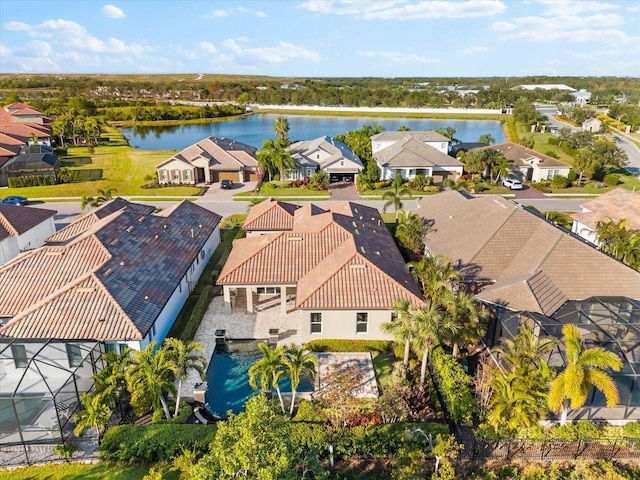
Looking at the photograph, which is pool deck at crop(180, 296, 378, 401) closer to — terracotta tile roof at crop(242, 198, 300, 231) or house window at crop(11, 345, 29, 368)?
house window at crop(11, 345, 29, 368)

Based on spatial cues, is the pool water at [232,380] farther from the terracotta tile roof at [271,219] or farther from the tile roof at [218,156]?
the tile roof at [218,156]

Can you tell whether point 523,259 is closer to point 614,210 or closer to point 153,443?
point 614,210

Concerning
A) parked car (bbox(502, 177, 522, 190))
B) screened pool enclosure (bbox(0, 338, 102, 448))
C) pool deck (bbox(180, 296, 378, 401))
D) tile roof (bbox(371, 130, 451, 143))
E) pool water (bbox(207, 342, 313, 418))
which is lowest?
pool water (bbox(207, 342, 313, 418))

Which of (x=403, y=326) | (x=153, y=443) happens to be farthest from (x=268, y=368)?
(x=403, y=326)

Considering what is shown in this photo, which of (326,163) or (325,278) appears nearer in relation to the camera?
(325,278)

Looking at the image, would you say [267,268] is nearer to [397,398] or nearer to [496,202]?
[397,398]

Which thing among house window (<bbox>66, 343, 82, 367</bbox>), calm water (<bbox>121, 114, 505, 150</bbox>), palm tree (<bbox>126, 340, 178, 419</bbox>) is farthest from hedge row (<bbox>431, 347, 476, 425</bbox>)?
calm water (<bbox>121, 114, 505, 150</bbox>)

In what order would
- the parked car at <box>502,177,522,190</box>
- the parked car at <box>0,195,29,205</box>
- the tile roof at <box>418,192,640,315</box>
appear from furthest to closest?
the parked car at <box>502,177,522,190</box>
the parked car at <box>0,195,29,205</box>
the tile roof at <box>418,192,640,315</box>
